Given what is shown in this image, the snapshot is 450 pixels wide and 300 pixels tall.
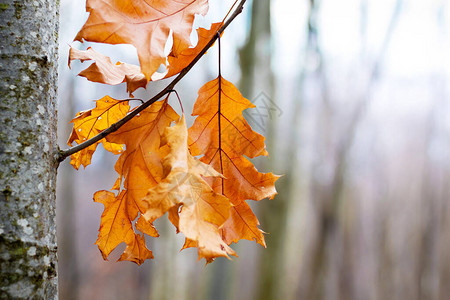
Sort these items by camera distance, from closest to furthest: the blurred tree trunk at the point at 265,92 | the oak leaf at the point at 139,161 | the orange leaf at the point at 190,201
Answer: the orange leaf at the point at 190,201 < the oak leaf at the point at 139,161 < the blurred tree trunk at the point at 265,92

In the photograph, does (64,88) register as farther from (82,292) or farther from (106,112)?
(82,292)

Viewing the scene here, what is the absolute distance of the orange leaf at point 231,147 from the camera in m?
0.44

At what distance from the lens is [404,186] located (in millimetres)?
9289

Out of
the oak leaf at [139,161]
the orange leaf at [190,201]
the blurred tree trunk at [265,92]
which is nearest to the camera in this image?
the orange leaf at [190,201]

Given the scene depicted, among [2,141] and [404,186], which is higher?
[2,141]

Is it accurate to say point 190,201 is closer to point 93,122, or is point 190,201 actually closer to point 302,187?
point 93,122

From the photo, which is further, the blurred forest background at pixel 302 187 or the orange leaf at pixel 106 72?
the blurred forest background at pixel 302 187

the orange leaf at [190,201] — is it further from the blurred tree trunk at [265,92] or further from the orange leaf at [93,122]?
the blurred tree trunk at [265,92]

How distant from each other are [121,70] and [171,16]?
10 centimetres

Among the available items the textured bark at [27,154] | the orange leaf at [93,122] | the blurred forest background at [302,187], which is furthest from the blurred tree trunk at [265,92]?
the textured bark at [27,154]

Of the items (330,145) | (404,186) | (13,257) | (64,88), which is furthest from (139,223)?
(404,186)

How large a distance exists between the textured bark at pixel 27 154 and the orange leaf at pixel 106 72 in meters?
0.04

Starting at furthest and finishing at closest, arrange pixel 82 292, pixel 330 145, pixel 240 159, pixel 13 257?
pixel 82 292
pixel 330 145
pixel 240 159
pixel 13 257

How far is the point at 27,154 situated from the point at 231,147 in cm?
22
